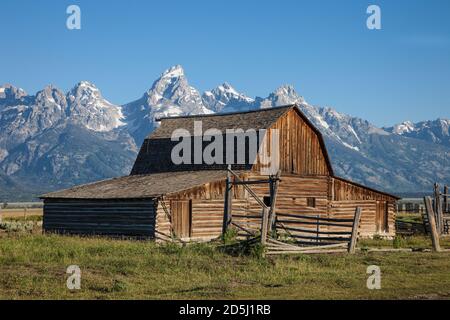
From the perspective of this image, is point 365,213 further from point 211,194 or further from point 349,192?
point 211,194

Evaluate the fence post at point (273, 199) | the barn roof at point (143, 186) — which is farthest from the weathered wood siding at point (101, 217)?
the fence post at point (273, 199)

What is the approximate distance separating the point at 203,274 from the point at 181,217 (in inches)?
569

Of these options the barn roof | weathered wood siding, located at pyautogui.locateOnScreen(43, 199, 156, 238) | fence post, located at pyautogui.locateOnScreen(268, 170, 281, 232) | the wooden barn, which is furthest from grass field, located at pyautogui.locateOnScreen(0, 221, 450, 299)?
the barn roof

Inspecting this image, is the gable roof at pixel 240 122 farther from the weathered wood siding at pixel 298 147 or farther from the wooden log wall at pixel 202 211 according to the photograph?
the wooden log wall at pixel 202 211

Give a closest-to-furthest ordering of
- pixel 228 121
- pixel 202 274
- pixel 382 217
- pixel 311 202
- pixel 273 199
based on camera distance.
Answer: pixel 202 274
pixel 273 199
pixel 311 202
pixel 228 121
pixel 382 217

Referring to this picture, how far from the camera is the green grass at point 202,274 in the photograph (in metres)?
17.2

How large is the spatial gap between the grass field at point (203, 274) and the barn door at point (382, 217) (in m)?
18.6

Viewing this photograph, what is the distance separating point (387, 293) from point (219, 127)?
26.4 m

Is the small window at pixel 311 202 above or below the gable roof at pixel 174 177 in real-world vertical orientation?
below

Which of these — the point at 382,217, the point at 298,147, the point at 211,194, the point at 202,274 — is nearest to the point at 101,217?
the point at 211,194

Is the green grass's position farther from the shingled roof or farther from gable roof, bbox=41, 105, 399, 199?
the shingled roof

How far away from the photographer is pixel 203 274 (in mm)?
20438

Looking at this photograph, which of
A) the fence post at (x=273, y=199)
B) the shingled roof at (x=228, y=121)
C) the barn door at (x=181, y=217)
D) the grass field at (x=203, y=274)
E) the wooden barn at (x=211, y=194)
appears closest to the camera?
the grass field at (x=203, y=274)

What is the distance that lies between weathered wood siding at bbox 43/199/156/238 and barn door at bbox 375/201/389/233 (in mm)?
16639
